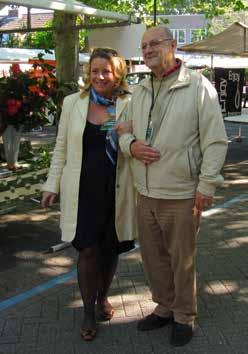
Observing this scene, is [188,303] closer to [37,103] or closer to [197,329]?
[197,329]

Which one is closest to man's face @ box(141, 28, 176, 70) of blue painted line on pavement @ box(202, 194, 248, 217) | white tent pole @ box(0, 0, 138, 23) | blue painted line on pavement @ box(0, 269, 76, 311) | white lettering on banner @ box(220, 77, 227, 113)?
white tent pole @ box(0, 0, 138, 23)

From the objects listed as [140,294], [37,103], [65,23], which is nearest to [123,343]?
[140,294]

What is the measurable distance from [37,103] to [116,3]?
10945mm

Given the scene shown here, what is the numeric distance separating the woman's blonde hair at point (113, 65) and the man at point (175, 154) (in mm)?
176

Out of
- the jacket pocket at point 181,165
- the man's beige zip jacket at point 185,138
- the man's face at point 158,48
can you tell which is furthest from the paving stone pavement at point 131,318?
the man's face at point 158,48

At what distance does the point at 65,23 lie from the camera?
22.6 feet

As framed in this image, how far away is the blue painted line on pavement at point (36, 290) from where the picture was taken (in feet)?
13.0

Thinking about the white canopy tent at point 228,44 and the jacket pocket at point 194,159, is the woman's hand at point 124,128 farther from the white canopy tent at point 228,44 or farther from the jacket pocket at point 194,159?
the white canopy tent at point 228,44

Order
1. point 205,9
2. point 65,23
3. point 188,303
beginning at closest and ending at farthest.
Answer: point 188,303
point 65,23
point 205,9

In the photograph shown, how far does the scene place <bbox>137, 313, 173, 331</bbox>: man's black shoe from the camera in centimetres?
349

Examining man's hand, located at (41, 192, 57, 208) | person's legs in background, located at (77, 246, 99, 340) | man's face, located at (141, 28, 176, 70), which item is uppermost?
man's face, located at (141, 28, 176, 70)

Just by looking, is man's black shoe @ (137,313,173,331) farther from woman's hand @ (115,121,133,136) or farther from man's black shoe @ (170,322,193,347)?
woman's hand @ (115,121,133,136)

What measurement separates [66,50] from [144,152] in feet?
14.8

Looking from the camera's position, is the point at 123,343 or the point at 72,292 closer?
the point at 123,343
